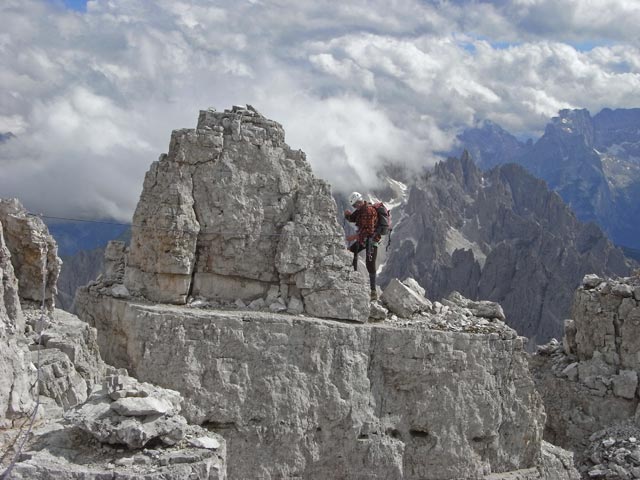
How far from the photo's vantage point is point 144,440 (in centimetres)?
956

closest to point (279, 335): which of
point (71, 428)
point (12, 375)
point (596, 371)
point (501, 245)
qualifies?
point (71, 428)

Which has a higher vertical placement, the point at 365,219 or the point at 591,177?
the point at 591,177

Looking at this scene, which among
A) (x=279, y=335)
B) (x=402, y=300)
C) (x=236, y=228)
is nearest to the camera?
(x=279, y=335)

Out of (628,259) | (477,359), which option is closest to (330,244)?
(477,359)

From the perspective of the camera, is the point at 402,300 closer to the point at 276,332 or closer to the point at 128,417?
the point at 276,332

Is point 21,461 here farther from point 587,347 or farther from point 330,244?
point 587,347

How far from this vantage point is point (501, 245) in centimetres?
9738

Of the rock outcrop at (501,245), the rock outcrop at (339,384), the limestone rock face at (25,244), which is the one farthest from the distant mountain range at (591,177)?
the limestone rock face at (25,244)

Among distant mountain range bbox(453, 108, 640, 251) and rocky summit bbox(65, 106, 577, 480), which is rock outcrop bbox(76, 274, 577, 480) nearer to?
rocky summit bbox(65, 106, 577, 480)

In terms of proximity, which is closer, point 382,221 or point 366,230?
point 366,230

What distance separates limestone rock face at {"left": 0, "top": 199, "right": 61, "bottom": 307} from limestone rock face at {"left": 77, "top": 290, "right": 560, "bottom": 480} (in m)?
2.14

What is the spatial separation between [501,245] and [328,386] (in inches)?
3343

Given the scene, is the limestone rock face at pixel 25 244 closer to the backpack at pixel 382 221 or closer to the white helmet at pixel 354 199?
the white helmet at pixel 354 199

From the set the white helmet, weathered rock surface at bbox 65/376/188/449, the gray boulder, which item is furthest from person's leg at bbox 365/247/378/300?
weathered rock surface at bbox 65/376/188/449
